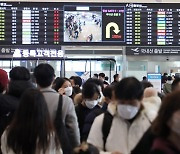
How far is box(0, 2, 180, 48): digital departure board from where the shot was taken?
10.1 metres

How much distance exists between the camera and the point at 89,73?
9.88m

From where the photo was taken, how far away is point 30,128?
2828 millimetres

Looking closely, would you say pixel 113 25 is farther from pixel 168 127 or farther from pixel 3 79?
pixel 168 127

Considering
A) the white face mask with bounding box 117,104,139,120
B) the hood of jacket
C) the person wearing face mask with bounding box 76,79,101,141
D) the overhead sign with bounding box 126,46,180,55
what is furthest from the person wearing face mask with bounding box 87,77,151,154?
the overhead sign with bounding box 126,46,180,55

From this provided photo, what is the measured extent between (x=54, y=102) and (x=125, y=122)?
3.64 feet

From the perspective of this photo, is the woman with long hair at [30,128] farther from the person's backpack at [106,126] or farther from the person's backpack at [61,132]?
the person's backpack at [61,132]

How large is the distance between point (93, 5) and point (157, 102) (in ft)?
23.9

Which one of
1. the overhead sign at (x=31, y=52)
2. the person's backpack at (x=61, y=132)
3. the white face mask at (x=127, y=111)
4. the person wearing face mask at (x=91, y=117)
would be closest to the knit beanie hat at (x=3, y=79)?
the person's backpack at (x=61, y=132)

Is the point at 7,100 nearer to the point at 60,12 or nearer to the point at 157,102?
the point at 157,102

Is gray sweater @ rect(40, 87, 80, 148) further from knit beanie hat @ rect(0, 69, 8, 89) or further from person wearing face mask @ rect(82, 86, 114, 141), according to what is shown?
knit beanie hat @ rect(0, 69, 8, 89)

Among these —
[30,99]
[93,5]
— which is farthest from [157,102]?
[93,5]

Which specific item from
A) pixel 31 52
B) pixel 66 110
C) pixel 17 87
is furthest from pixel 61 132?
pixel 31 52

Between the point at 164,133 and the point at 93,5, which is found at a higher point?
the point at 93,5

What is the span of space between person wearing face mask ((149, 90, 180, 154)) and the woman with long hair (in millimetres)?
1122
